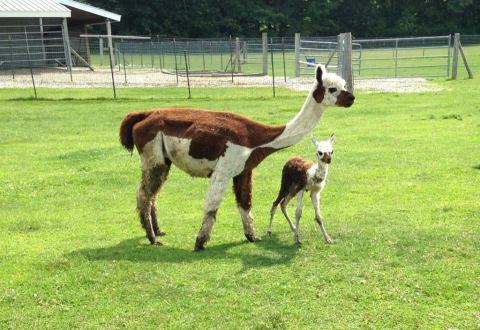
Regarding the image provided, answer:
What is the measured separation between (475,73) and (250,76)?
524 inches

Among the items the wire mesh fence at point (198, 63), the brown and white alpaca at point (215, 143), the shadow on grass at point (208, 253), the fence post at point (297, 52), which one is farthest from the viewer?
the fence post at point (297, 52)

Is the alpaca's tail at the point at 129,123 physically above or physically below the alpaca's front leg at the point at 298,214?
above

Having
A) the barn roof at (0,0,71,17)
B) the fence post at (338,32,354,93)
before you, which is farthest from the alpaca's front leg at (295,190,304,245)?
the barn roof at (0,0,71,17)

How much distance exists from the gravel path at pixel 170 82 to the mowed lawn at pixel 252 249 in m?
12.9

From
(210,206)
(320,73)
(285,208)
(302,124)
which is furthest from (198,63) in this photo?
(210,206)

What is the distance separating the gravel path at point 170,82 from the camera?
88.8 feet

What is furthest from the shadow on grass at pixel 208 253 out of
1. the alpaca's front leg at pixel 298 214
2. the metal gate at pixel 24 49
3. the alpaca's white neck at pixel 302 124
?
the metal gate at pixel 24 49

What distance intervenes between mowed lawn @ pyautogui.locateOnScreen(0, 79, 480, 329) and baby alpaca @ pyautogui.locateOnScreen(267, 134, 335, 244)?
0.40 m

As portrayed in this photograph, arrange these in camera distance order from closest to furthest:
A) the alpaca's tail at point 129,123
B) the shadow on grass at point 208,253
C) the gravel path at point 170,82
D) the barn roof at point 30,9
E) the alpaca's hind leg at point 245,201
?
1. the shadow on grass at point 208,253
2. the alpaca's hind leg at point 245,201
3. the alpaca's tail at point 129,123
4. the gravel path at point 170,82
5. the barn roof at point 30,9

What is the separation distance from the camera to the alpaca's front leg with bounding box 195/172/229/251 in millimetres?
7215

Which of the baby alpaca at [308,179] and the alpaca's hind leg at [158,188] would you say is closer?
the baby alpaca at [308,179]

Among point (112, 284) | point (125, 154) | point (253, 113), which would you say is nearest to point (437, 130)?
point (253, 113)

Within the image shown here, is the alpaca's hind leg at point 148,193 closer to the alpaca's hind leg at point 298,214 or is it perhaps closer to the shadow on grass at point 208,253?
the shadow on grass at point 208,253

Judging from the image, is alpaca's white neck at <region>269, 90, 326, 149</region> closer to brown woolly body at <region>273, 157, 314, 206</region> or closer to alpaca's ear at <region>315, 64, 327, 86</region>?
alpaca's ear at <region>315, 64, 327, 86</region>
